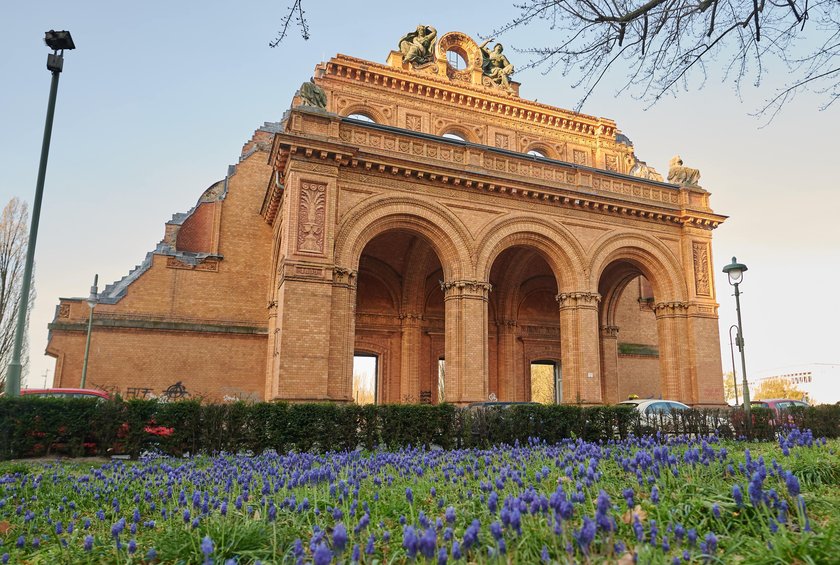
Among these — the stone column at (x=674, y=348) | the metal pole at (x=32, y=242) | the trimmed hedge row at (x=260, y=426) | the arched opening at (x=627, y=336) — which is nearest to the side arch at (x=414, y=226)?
the trimmed hedge row at (x=260, y=426)

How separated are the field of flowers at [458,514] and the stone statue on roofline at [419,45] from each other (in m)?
25.3

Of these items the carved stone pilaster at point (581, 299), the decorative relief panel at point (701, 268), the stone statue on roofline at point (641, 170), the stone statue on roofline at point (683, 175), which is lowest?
the carved stone pilaster at point (581, 299)

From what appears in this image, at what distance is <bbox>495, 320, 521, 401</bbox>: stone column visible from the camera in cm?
2473

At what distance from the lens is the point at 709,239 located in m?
23.3

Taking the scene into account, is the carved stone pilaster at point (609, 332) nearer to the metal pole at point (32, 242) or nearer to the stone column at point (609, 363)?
the stone column at point (609, 363)

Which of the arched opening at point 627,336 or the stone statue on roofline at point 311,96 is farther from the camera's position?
the arched opening at point 627,336

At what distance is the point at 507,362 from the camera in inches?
987

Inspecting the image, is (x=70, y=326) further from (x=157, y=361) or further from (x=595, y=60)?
(x=595, y=60)

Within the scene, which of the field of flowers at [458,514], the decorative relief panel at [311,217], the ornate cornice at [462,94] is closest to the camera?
the field of flowers at [458,514]

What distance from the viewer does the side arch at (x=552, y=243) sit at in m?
20.1

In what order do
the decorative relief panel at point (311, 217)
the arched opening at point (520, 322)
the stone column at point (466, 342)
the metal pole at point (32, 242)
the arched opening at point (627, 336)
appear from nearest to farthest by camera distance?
the metal pole at point (32, 242) → the decorative relief panel at point (311, 217) → the stone column at point (466, 342) → the arched opening at point (520, 322) → the arched opening at point (627, 336)

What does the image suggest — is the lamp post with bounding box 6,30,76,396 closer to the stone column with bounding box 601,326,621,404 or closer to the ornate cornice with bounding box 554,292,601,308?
the ornate cornice with bounding box 554,292,601,308

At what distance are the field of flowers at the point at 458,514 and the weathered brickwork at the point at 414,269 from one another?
10527mm

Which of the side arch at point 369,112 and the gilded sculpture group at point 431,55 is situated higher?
the gilded sculpture group at point 431,55
